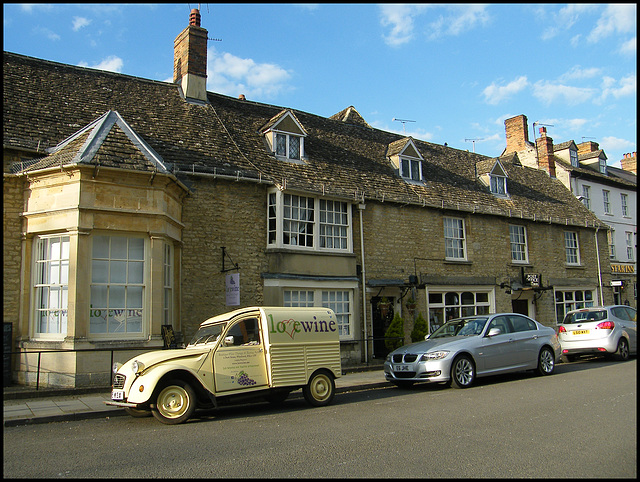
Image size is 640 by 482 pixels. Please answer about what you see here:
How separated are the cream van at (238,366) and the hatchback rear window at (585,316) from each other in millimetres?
9672

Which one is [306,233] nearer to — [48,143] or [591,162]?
[48,143]

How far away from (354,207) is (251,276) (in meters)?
4.52

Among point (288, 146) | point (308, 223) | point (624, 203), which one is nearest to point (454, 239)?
point (308, 223)

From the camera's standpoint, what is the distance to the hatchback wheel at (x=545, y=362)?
42.6 feet

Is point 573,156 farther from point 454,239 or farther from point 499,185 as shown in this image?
point 454,239

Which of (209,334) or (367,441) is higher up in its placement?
(209,334)

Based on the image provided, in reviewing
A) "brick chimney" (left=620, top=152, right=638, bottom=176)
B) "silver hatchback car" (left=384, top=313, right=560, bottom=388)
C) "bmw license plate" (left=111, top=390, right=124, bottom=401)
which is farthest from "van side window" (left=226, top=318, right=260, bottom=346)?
"brick chimney" (left=620, top=152, right=638, bottom=176)

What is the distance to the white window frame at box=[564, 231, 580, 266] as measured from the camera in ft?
81.1

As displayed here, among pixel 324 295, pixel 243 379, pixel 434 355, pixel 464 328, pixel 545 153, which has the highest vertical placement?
pixel 545 153

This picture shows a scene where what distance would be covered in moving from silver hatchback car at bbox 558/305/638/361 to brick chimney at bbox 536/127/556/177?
13.5 m

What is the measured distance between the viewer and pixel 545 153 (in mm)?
28344

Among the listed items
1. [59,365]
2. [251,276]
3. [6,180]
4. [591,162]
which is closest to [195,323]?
[251,276]

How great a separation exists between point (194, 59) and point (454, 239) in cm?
1169

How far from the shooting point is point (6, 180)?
1279 cm
